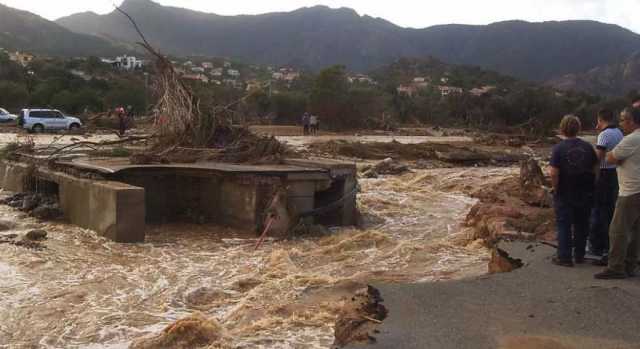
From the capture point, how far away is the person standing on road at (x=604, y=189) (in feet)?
23.1

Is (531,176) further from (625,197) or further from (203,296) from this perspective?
(203,296)

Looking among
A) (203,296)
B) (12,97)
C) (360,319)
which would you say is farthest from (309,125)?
(360,319)

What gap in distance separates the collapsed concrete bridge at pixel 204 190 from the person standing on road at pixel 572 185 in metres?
5.86

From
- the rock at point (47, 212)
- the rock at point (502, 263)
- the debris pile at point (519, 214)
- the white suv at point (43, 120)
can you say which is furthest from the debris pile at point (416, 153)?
the rock at point (502, 263)

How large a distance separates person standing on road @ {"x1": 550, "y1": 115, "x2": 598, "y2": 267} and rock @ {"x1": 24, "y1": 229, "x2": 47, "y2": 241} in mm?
7749

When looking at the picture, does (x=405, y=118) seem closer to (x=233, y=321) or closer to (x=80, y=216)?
(x=80, y=216)

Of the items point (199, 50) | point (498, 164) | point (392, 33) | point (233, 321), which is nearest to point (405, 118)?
point (498, 164)

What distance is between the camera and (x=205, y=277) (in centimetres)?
894

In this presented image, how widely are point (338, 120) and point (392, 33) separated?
14432 centimetres

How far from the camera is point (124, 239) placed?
10.7 meters

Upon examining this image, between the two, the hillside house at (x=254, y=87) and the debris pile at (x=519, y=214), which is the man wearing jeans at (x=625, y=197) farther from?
the hillside house at (x=254, y=87)

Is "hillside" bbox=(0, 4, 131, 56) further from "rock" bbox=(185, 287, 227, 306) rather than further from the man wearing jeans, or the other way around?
the man wearing jeans

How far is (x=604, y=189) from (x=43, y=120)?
33.7 meters

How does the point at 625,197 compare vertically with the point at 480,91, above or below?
below
